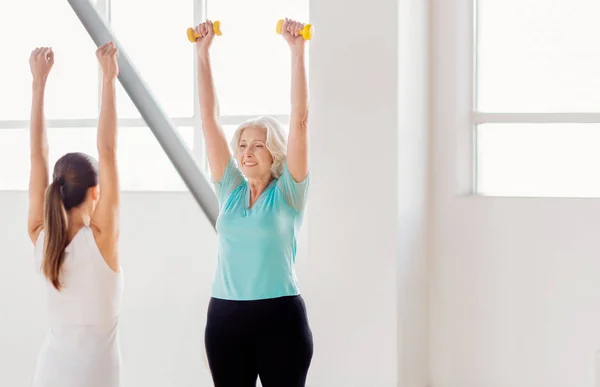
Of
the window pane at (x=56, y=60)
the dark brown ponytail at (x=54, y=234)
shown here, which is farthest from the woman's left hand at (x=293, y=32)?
the window pane at (x=56, y=60)

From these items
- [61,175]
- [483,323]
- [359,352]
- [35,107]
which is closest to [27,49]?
[35,107]

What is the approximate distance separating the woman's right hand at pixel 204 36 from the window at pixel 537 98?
1305mm

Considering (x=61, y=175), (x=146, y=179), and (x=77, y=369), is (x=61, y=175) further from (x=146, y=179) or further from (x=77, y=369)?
(x=146, y=179)

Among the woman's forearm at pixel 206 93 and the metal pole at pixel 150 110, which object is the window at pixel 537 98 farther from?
the metal pole at pixel 150 110

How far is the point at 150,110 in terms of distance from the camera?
227 cm

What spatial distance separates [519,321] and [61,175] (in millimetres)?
1858

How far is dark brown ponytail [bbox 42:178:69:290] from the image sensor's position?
2178 millimetres

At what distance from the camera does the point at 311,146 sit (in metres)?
2.97

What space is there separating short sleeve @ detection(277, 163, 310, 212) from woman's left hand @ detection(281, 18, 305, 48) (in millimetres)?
359

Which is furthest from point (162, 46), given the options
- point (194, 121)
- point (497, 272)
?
point (497, 272)

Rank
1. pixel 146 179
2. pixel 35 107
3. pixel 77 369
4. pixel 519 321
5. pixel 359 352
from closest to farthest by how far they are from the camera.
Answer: pixel 77 369 → pixel 35 107 → pixel 359 352 → pixel 519 321 → pixel 146 179

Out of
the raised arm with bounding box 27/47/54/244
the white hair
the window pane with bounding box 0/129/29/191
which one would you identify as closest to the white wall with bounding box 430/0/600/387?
the white hair

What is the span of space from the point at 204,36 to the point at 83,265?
0.78 metres

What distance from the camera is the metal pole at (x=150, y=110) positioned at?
89.4 inches
